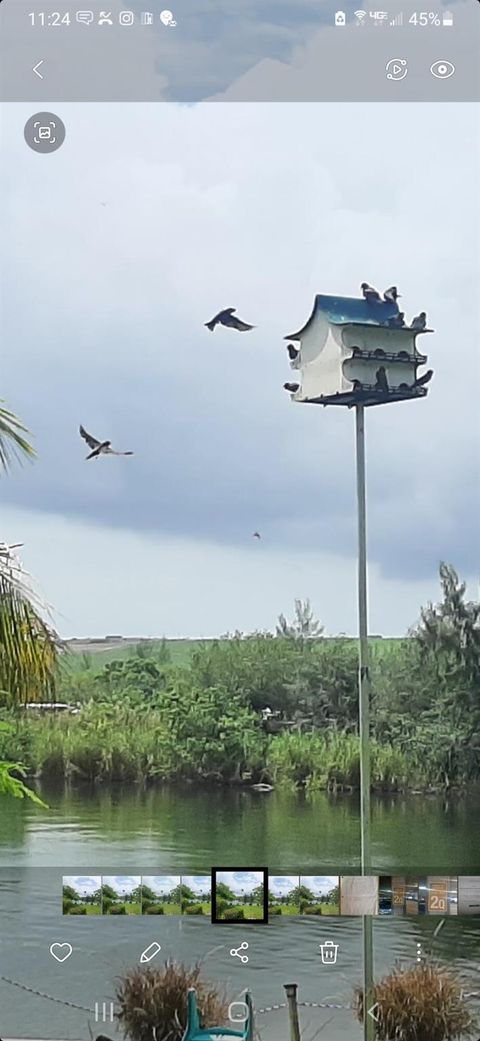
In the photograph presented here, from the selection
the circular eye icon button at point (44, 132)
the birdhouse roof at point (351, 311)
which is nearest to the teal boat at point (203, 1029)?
the birdhouse roof at point (351, 311)

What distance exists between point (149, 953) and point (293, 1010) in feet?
0.89

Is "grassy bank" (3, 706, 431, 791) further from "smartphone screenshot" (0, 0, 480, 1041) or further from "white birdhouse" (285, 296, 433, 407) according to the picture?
"white birdhouse" (285, 296, 433, 407)

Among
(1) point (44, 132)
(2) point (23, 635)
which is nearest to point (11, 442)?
(2) point (23, 635)

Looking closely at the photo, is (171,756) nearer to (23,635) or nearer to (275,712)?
(275,712)

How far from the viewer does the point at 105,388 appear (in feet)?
7.43

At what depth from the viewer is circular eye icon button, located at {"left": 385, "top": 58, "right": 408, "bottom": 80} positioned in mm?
2225

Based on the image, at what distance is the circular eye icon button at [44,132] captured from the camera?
226cm

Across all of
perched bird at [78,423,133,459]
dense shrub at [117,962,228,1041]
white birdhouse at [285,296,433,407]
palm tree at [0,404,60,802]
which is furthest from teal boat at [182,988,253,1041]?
white birdhouse at [285,296,433,407]

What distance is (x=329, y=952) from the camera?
85.9 inches

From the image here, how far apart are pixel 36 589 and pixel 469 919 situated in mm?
971

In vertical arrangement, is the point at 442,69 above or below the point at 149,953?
above

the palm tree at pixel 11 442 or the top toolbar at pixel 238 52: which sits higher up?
the top toolbar at pixel 238 52

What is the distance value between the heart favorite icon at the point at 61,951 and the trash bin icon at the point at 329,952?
446 mm

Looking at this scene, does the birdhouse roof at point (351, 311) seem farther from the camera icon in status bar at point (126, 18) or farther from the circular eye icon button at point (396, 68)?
the camera icon in status bar at point (126, 18)
